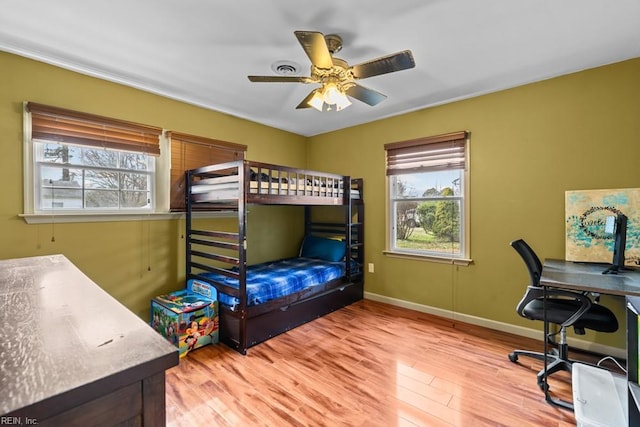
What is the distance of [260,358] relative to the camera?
245cm

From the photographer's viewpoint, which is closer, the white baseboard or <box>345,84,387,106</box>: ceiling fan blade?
<box>345,84,387,106</box>: ceiling fan blade

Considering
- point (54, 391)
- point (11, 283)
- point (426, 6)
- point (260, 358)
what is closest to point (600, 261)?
point (426, 6)

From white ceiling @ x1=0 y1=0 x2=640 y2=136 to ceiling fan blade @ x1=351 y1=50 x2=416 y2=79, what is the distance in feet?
0.95

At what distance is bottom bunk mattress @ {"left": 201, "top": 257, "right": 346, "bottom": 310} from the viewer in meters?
2.67

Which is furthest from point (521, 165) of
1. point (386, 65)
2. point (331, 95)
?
point (331, 95)

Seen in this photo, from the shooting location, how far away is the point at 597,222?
96.7 inches

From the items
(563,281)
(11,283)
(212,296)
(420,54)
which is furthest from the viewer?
(212,296)

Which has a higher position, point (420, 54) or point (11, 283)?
point (420, 54)

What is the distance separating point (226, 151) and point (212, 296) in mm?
1778

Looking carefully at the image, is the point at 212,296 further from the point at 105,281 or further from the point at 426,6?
the point at 426,6

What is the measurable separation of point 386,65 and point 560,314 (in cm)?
219

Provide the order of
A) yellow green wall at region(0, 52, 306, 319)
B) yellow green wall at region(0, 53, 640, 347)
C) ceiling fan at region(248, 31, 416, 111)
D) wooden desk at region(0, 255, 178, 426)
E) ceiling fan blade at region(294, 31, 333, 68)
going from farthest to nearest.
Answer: yellow green wall at region(0, 53, 640, 347), yellow green wall at region(0, 52, 306, 319), ceiling fan at region(248, 31, 416, 111), ceiling fan blade at region(294, 31, 333, 68), wooden desk at region(0, 255, 178, 426)

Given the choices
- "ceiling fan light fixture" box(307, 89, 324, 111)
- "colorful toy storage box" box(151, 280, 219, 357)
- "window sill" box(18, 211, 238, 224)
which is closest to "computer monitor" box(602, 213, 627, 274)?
"ceiling fan light fixture" box(307, 89, 324, 111)

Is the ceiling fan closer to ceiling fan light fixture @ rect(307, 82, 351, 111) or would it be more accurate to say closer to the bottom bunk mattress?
ceiling fan light fixture @ rect(307, 82, 351, 111)
